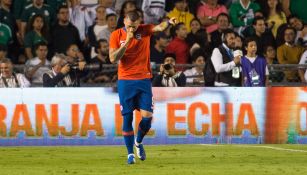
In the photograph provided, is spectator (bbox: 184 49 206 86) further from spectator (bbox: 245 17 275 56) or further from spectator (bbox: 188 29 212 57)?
spectator (bbox: 245 17 275 56)

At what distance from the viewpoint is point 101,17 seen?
23.5 metres

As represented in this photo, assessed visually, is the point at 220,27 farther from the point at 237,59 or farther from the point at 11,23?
the point at 11,23

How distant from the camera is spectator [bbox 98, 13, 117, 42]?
23.4 metres

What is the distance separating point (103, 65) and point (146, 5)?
2.48 meters

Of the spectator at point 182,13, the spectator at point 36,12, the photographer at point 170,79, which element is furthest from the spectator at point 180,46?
the spectator at point 36,12

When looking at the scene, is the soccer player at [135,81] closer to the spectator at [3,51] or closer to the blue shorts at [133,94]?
the blue shorts at [133,94]

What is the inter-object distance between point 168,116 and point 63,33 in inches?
162

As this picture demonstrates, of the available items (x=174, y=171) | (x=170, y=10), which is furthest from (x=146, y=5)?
(x=174, y=171)

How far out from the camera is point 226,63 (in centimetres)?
2077

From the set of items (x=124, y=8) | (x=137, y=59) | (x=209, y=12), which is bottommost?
(x=137, y=59)

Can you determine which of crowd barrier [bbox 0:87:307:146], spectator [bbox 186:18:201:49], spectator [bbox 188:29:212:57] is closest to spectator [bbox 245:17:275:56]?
spectator [bbox 188:29:212:57]

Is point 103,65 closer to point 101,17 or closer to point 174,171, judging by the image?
point 101,17

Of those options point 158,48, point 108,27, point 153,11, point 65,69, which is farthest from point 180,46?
point 65,69

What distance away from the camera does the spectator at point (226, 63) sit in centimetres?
2070
